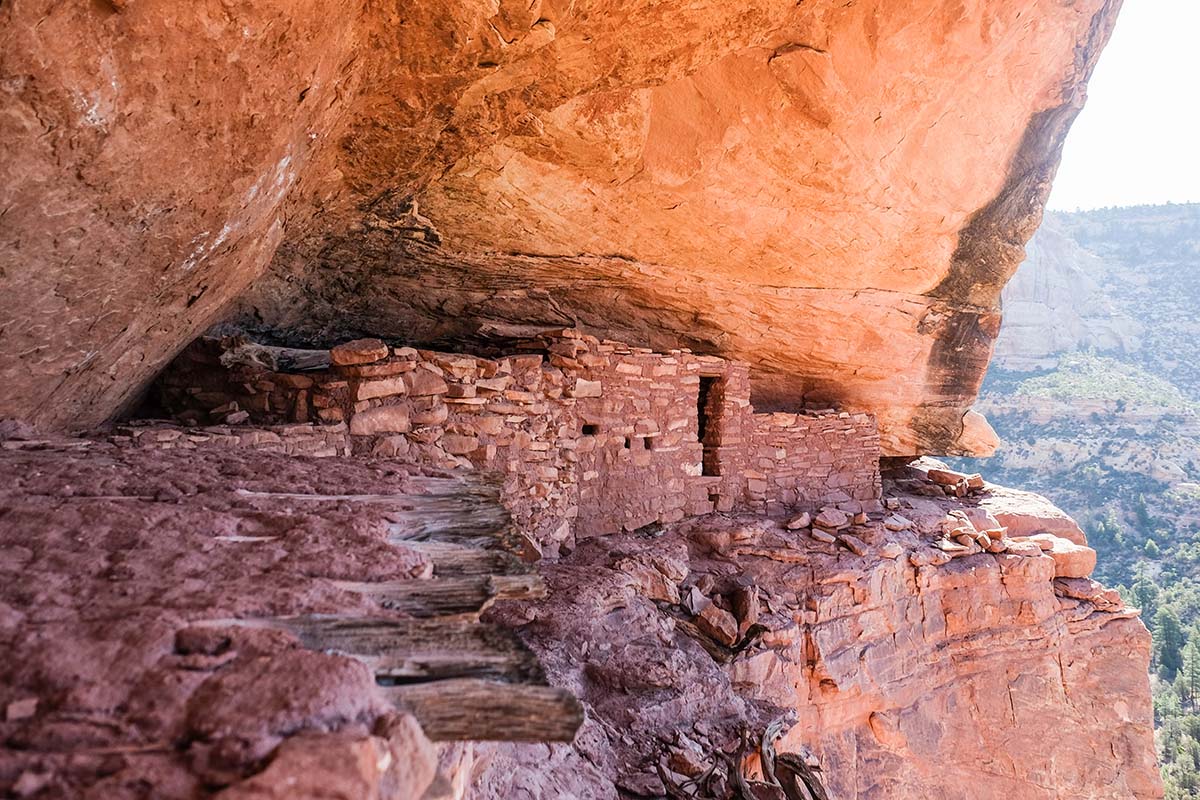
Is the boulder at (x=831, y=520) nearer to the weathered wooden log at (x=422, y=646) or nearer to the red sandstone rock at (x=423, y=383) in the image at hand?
the red sandstone rock at (x=423, y=383)

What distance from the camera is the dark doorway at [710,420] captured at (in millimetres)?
5762

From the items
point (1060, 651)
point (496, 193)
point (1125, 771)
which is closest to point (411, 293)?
point (496, 193)

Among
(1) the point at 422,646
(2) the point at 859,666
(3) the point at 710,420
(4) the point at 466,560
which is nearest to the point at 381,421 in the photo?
(4) the point at 466,560

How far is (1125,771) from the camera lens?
639cm

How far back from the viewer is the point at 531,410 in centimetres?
431

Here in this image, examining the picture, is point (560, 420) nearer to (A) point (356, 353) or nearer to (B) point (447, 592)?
(A) point (356, 353)

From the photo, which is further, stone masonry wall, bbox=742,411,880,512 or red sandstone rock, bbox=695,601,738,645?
stone masonry wall, bbox=742,411,880,512

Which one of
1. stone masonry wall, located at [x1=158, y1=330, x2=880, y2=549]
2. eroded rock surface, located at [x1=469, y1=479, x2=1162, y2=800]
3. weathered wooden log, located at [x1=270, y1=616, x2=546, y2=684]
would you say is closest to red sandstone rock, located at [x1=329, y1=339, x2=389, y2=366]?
stone masonry wall, located at [x1=158, y1=330, x2=880, y2=549]

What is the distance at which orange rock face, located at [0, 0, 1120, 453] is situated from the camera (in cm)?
213

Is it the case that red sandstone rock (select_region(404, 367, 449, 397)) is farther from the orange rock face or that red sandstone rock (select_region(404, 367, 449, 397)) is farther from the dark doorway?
the dark doorway

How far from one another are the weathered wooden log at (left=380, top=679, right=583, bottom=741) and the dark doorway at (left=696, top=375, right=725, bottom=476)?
16.0 ft

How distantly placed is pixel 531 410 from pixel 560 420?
292 millimetres

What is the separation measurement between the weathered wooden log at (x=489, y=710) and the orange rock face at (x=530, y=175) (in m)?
1.71

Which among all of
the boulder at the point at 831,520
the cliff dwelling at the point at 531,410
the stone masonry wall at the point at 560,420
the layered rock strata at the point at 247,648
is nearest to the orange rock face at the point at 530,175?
the cliff dwelling at the point at 531,410
